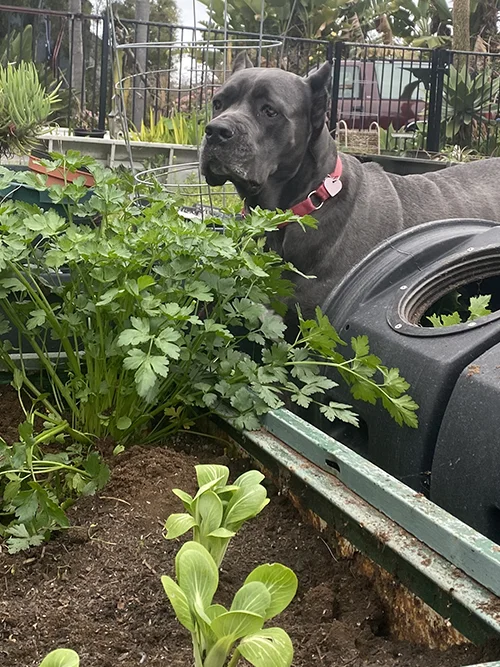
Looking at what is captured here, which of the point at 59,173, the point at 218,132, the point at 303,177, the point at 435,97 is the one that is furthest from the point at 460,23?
the point at 59,173

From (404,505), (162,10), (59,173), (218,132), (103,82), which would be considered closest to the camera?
(404,505)

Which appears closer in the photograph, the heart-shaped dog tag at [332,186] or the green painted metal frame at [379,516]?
the green painted metal frame at [379,516]

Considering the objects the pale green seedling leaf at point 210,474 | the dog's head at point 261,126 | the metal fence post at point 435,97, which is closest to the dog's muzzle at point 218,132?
the dog's head at point 261,126

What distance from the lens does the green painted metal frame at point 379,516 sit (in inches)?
44.8

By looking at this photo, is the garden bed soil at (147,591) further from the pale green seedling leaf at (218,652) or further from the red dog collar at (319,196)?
the red dog collar at (319,196)

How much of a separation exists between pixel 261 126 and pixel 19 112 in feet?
5.77

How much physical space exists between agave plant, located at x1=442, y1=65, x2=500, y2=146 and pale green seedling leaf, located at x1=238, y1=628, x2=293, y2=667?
14696 millimetres

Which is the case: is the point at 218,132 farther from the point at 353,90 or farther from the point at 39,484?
the point at 353,90

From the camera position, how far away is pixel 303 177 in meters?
3.85

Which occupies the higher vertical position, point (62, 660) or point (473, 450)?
point (62, 660)

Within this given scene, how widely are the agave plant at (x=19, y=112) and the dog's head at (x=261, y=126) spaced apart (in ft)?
4.47

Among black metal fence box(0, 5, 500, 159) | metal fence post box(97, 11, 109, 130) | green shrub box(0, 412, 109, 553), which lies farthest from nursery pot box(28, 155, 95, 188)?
metal fence post box(97, 11, 109, 130)

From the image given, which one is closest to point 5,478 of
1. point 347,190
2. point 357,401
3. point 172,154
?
point 357,401

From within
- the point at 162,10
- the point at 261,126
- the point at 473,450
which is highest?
the point at 162,10
